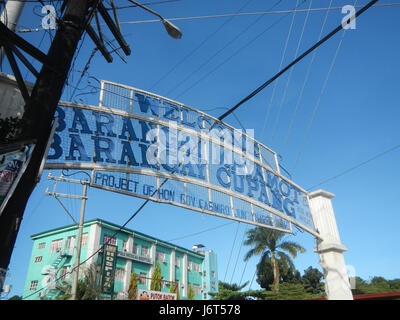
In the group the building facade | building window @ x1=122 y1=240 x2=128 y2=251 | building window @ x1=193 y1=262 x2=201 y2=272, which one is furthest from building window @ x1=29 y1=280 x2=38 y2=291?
building window @ x1=193 y1=262 x2=201 y2=272

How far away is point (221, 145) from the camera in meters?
11.0

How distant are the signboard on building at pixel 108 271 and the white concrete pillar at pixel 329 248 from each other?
60.2 ft

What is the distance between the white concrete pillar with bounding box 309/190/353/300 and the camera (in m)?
10.8

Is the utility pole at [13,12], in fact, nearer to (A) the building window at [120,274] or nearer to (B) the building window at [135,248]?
(A) the building window at [120,274]

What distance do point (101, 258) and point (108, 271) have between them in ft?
18.0

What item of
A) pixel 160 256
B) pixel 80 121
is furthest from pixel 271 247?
pixel 80 121

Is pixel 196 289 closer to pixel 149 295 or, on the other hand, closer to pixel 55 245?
pixel 55 245

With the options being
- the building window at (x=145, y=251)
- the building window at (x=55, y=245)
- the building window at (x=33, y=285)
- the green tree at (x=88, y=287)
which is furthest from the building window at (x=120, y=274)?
the building window at (x=33, y=285)

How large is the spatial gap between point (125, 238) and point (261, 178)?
2766 cm

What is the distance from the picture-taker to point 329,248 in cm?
1134

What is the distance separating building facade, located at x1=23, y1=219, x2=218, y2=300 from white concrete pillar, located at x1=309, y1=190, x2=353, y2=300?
1929cm

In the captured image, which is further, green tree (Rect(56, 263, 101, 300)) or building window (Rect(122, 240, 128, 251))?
building window (Rect(122, 240, 128, 251))

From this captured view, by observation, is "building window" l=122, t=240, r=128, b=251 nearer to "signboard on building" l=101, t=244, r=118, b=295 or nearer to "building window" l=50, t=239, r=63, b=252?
"building window" l=50, t=239, r=63, b=252
